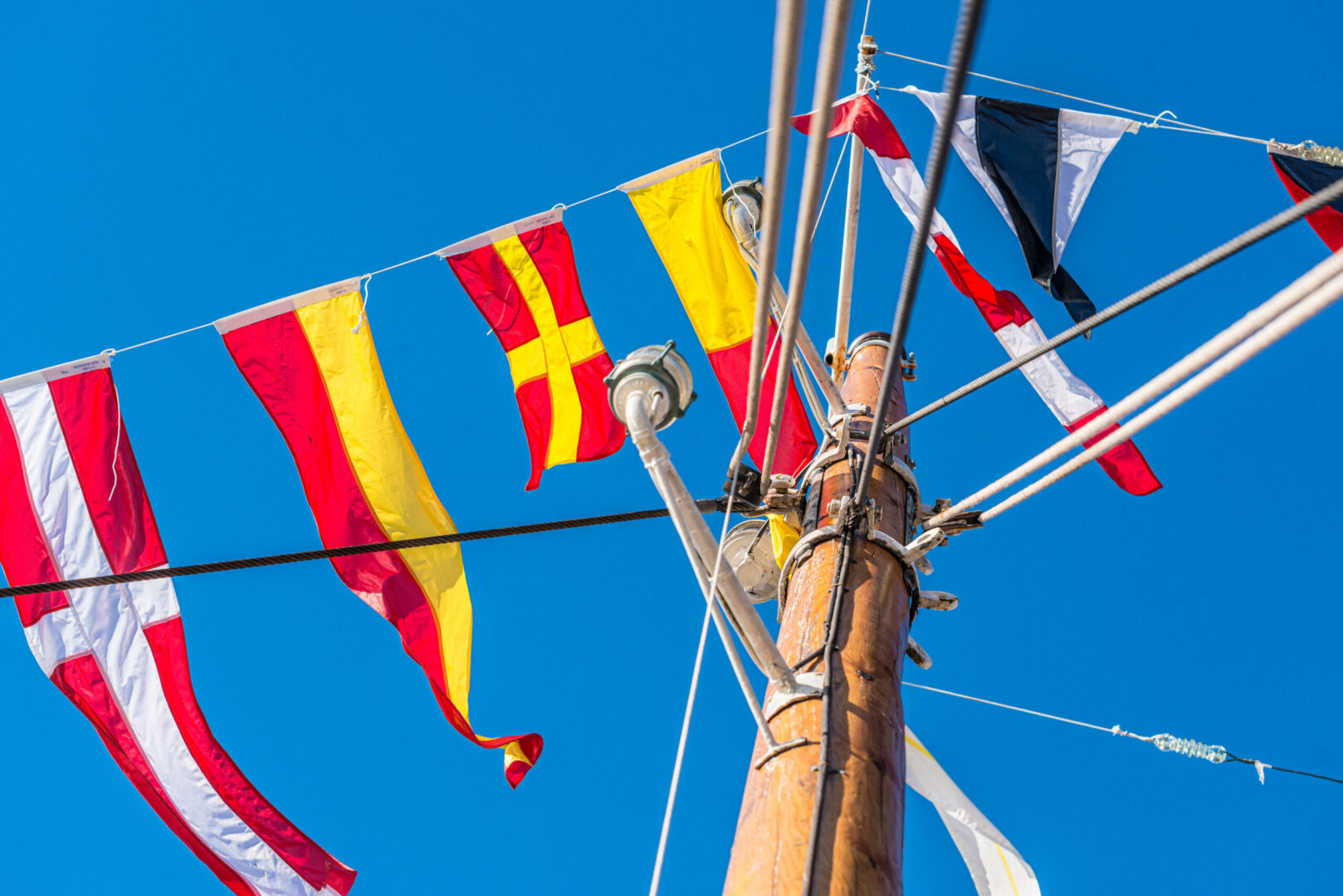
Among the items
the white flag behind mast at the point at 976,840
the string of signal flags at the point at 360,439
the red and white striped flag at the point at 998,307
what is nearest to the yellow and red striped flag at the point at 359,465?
the string of signal flags at the point at 360,439

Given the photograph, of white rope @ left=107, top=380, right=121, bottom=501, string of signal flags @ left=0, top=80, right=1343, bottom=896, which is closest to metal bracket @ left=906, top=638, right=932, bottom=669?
string of signal flags @ left=0, top=80, right=1343, bottom=896

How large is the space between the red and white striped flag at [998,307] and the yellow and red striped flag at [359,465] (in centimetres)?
380

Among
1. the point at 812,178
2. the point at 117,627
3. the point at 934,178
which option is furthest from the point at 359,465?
the point at 934,178

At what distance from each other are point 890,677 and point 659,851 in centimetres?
122

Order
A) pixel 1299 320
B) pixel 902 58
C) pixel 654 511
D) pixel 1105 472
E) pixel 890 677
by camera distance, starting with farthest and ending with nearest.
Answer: pixel 902 58 → pixel 1105 472 → pixel 654 511 → pixel 890 677 → pixel 1299 320

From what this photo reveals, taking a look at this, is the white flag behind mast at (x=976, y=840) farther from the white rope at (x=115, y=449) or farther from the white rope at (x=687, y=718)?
the white rope at (x=115, y=449)

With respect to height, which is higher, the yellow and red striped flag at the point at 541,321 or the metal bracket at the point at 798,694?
the yellow and red striped flag at the point at 541,321

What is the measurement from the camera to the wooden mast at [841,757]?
10.2 ft

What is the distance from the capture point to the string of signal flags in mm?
6586

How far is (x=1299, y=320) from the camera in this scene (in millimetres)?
2564

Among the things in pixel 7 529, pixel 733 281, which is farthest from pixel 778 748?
pixel 7 529

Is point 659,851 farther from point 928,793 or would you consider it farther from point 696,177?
point 696,177

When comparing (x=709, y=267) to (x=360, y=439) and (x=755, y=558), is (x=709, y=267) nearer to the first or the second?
(x=755, y=558)

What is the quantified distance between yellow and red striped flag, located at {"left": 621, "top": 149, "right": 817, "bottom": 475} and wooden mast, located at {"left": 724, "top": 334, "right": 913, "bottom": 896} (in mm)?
2705
